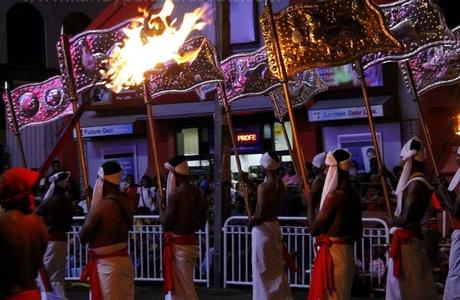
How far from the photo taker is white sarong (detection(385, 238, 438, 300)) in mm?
8070

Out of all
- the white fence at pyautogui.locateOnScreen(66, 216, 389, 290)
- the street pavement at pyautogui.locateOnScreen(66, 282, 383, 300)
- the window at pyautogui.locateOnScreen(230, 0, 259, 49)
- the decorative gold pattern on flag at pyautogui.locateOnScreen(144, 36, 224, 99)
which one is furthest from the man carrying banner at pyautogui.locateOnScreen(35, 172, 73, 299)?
the window at pyautogui.locateOnScreen(230, 0, 259, 49)

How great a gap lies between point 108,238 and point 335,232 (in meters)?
2.18

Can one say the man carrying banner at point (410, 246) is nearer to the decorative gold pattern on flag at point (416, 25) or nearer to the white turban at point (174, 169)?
the decorative gold pattern on flag at point (416, 25)

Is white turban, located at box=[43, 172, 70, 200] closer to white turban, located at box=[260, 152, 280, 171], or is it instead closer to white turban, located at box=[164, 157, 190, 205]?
white turban, located at box=[164, 157, 190, 205]

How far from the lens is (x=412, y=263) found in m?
8.11

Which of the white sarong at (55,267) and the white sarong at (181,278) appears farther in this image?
the white sarong at (55,267)

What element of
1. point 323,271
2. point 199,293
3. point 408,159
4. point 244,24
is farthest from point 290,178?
point 323,271

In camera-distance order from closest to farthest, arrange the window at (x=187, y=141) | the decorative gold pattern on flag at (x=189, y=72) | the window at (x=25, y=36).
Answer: the decorative gold pattern on flag at (x=189, y=72), the window at (x=187, y=141), the window at (x=25, y=36)

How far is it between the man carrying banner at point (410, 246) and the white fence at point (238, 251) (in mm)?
2758

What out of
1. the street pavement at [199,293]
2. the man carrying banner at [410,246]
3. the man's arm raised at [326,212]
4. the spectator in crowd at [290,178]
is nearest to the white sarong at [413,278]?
the man carrying banner at [410,246]

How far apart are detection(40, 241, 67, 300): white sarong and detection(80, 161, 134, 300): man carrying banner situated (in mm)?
1888

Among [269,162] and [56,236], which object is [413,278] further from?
[56,236]

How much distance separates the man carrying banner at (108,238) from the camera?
751cm

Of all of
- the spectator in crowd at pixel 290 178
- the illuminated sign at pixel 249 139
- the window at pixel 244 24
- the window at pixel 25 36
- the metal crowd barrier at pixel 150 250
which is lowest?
the metal crowd barrier at pixel 150 250
